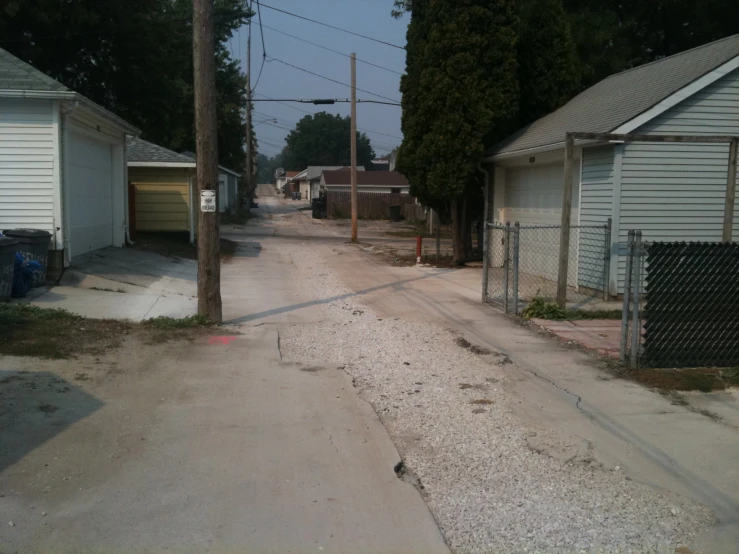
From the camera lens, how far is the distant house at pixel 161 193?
2309 centimetres

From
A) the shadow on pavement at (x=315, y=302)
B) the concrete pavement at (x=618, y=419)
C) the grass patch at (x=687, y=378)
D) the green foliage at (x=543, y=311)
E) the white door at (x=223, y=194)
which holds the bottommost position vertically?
the concrete pavement at (x=618, y=419)

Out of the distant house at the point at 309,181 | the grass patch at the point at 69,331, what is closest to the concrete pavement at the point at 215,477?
the grass patch at the point at 69,331

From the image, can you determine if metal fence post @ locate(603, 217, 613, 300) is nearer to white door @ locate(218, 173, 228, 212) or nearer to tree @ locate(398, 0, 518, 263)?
tree @ locate(398, 0, 518, 263)

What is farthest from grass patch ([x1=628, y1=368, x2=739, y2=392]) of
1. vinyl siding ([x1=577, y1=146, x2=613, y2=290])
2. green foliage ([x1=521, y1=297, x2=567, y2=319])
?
vinyl siding ([x1=577, y1=146, x2=613, y2=290])

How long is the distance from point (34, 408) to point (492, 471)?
4.12 metres

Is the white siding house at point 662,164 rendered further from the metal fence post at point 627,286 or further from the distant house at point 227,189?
the distant house at point 227,189

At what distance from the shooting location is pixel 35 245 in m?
12.0

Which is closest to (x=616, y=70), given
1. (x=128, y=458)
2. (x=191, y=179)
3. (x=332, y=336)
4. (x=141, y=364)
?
(x=191, y=179)

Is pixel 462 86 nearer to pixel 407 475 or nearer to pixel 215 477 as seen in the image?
pixel 407 475

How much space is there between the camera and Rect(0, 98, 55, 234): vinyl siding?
41.3 feet

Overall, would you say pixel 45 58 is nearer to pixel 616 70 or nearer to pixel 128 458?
pixel 616 70

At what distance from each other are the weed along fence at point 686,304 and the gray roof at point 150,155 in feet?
54.9

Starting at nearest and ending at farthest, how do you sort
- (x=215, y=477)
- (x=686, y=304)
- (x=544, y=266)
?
(x=215, y=477), (x=686, y=304), (x=544, y=266)

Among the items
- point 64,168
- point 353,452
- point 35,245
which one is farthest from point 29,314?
point 353,452
